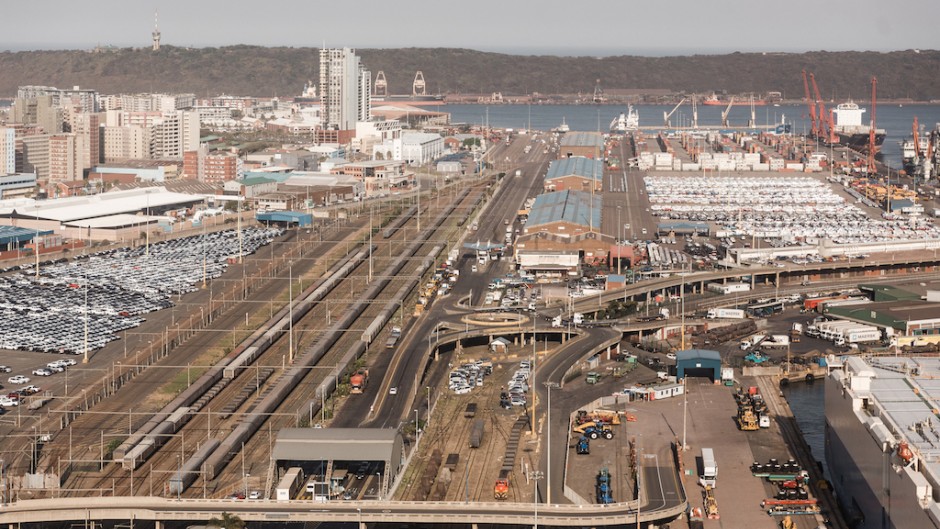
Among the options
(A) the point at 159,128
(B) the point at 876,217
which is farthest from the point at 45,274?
(A) the point at 159,128

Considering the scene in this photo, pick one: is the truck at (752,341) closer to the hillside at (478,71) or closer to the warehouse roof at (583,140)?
the warehouse roof at (583,140)

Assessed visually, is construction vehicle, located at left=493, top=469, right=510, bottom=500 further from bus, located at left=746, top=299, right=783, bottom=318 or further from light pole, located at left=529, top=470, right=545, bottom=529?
bus, located at left=746, top=299, right=783, bottom=318

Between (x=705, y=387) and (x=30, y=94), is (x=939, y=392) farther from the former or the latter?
(x=30, y=94)

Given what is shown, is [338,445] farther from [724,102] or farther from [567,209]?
[724,102]

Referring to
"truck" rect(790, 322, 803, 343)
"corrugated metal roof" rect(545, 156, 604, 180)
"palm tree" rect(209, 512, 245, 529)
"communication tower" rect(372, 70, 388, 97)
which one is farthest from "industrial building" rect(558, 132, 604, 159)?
"communication tower" rect(372, 70, 388, 97)

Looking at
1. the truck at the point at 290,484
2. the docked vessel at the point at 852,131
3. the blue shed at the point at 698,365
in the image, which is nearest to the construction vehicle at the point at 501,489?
the truck at the point at 290,484

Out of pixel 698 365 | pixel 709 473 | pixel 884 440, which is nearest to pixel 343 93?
pixel 698 365
